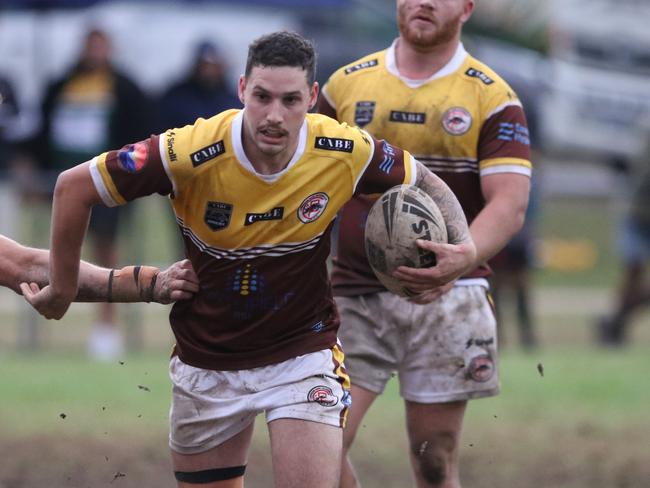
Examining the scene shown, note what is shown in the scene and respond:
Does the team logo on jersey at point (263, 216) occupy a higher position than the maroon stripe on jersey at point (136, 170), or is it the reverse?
the maroon stripe on jersey at point (136, 170)

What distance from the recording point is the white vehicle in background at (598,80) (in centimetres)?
2022

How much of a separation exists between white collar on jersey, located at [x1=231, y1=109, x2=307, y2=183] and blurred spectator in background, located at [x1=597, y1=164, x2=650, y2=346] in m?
9.19

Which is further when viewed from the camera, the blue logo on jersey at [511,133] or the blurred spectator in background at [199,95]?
the blurred spectator in background at [199,95]

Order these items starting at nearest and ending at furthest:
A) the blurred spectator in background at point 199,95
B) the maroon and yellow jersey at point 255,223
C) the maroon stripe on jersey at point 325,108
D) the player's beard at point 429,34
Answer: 1. the maroon and yellow jersey at point 255,223
2. the player's beard at point 429,34
3. the maroon stripe on jersey at point 325,108
4. the blurred spectator in background at point 199,95

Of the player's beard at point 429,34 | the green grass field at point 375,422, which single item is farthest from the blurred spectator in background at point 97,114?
the player's beard at point 429,34

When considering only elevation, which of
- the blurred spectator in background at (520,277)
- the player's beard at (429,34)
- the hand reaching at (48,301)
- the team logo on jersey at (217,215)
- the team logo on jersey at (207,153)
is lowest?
the blurred spectator in background at (520,277)

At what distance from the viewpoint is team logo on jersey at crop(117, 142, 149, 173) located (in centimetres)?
561

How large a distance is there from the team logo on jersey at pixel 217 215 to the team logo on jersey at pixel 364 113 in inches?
45.4

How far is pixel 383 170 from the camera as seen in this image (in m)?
5.92

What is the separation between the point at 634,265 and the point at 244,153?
939 cm

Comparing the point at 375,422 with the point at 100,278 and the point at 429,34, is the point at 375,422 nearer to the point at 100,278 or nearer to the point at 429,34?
the point at 429,34

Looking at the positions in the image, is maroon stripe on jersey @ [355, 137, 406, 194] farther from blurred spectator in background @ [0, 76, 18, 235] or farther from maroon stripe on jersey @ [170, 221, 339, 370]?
blurred spectator in background @ [0, 76, 18, 235]

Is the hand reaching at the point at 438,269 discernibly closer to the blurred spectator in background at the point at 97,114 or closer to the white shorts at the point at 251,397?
the white shorts at the point at 251,397

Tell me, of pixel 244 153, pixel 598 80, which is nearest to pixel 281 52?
pixel 244 153
